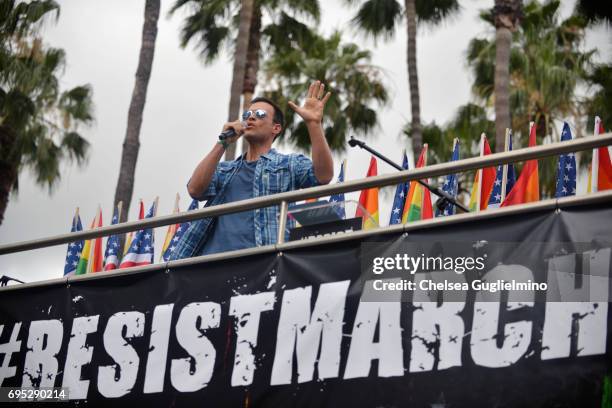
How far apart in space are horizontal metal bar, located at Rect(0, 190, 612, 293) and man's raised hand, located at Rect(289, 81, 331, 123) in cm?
77

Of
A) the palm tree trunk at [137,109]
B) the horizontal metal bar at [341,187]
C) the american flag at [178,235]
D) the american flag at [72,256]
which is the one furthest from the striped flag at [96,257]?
the horizontal metal bar at [341,187]

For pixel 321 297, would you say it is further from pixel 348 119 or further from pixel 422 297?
pixel 348 119

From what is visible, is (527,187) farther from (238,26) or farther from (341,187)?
(238,26)

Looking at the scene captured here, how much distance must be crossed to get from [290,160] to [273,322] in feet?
4.13

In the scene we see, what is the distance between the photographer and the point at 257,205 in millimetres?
6379

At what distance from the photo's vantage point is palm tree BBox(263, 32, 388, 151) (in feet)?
77.9

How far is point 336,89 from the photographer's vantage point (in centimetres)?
2406

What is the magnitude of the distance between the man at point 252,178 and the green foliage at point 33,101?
13828 mm

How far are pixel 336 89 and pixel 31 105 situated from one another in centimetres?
675

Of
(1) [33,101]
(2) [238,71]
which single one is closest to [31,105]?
(1) [33,101]

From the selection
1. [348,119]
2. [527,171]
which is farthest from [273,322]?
[348,119]

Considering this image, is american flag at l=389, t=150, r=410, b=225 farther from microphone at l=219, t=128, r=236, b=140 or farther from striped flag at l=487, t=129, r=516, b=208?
microphone at l=219, t=128, r=236, b=140

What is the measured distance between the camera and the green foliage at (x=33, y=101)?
20609 mm

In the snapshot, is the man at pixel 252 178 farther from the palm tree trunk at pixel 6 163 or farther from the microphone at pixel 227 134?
the palm tree trunk at pixel 6 163
